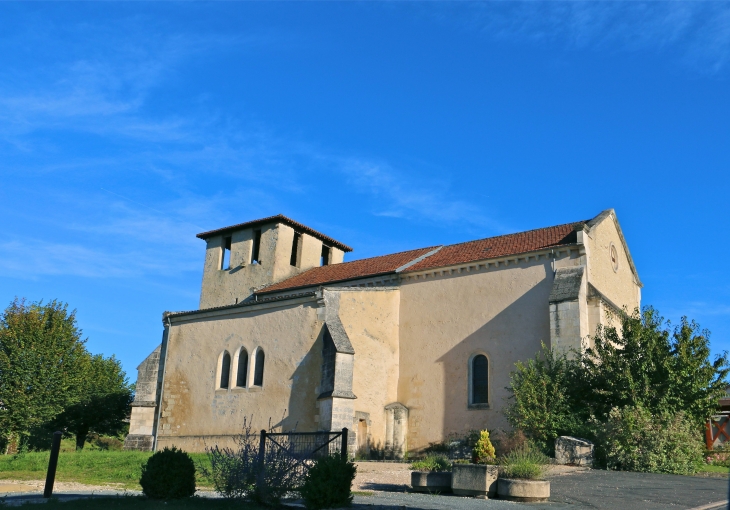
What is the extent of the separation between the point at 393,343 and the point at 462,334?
294 cm

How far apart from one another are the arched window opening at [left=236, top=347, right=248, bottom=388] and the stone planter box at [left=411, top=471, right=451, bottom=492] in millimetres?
13536

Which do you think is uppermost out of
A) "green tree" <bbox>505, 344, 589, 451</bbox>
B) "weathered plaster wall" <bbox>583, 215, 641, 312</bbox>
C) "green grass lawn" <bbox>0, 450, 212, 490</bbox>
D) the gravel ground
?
"weathered plaster wall" <bbox>583, 215, 641, 312</bbox>

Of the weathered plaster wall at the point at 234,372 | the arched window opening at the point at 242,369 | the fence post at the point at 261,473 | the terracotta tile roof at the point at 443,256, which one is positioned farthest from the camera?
the arched window opening at the point at 242,369

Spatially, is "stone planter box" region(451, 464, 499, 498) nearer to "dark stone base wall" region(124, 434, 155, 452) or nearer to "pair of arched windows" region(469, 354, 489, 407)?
"pair of arched windows" region(469, 354, 489, 407)

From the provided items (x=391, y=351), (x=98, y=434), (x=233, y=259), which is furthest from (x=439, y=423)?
(x=98, y=434)

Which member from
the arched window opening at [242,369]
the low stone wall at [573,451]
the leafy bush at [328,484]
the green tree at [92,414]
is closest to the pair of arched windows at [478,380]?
the low stone wall at [573,451]

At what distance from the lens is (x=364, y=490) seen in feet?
45.9

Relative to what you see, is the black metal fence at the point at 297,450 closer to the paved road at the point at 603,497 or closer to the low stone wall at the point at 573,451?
the paved road at the point at 603,497

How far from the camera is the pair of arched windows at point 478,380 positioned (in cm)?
2414

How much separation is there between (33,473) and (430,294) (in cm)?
1506

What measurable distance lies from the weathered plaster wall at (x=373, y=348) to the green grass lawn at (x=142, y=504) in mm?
12889

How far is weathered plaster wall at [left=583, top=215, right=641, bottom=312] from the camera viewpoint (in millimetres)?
24188

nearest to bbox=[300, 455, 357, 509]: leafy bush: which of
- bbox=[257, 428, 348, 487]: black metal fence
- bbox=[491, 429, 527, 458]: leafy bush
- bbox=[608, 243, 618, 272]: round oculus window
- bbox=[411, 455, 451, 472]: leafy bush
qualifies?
bbox=[257, 428, 348, 487]: black metal fence

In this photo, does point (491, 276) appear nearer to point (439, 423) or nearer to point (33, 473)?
point (439, 423)
